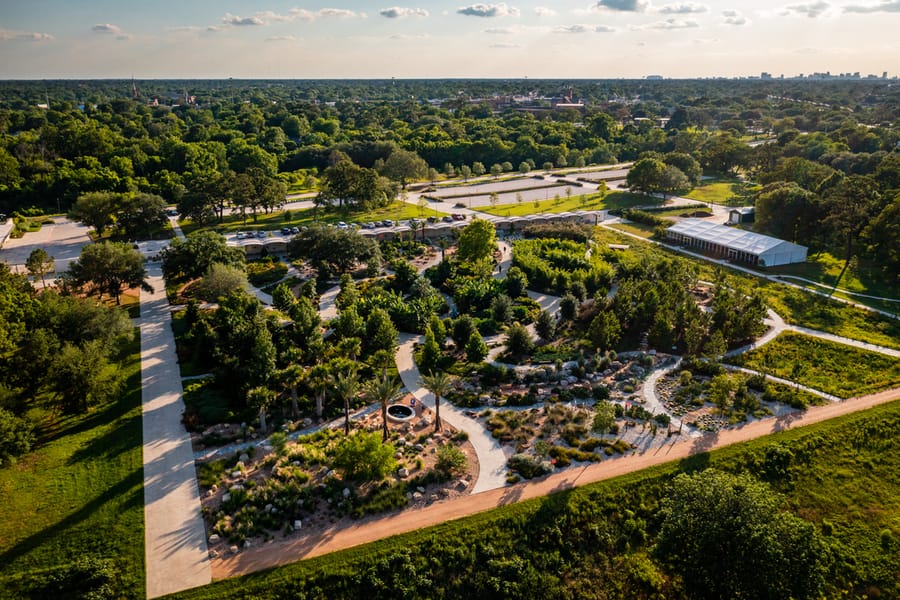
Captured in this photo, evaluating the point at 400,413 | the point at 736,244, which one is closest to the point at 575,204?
the point at 736,244

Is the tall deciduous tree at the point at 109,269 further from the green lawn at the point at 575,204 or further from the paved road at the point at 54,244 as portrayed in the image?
the green lawn at the point at 575,204

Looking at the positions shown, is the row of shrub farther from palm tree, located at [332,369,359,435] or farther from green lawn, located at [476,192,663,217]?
palm tree, located at [332,369,359,435]

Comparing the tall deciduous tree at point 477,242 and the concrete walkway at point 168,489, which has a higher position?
the tall deciduous tree at point 477,242

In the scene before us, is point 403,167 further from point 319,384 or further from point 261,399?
point 261,399

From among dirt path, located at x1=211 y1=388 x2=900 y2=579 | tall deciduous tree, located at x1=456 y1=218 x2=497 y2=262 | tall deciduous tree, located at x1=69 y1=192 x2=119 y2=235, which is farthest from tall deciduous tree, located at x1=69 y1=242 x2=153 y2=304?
dirt path, located at x1=211 y1=388 x2=900 y2=579

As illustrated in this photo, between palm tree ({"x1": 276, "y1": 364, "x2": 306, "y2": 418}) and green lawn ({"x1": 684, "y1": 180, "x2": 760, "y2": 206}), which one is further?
green lawn ({"x1": 684, "y1": 180, "x2": 760, "y2": 206})

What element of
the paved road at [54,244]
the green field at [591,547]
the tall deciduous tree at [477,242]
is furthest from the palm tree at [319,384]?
the paved road at [54,244]
